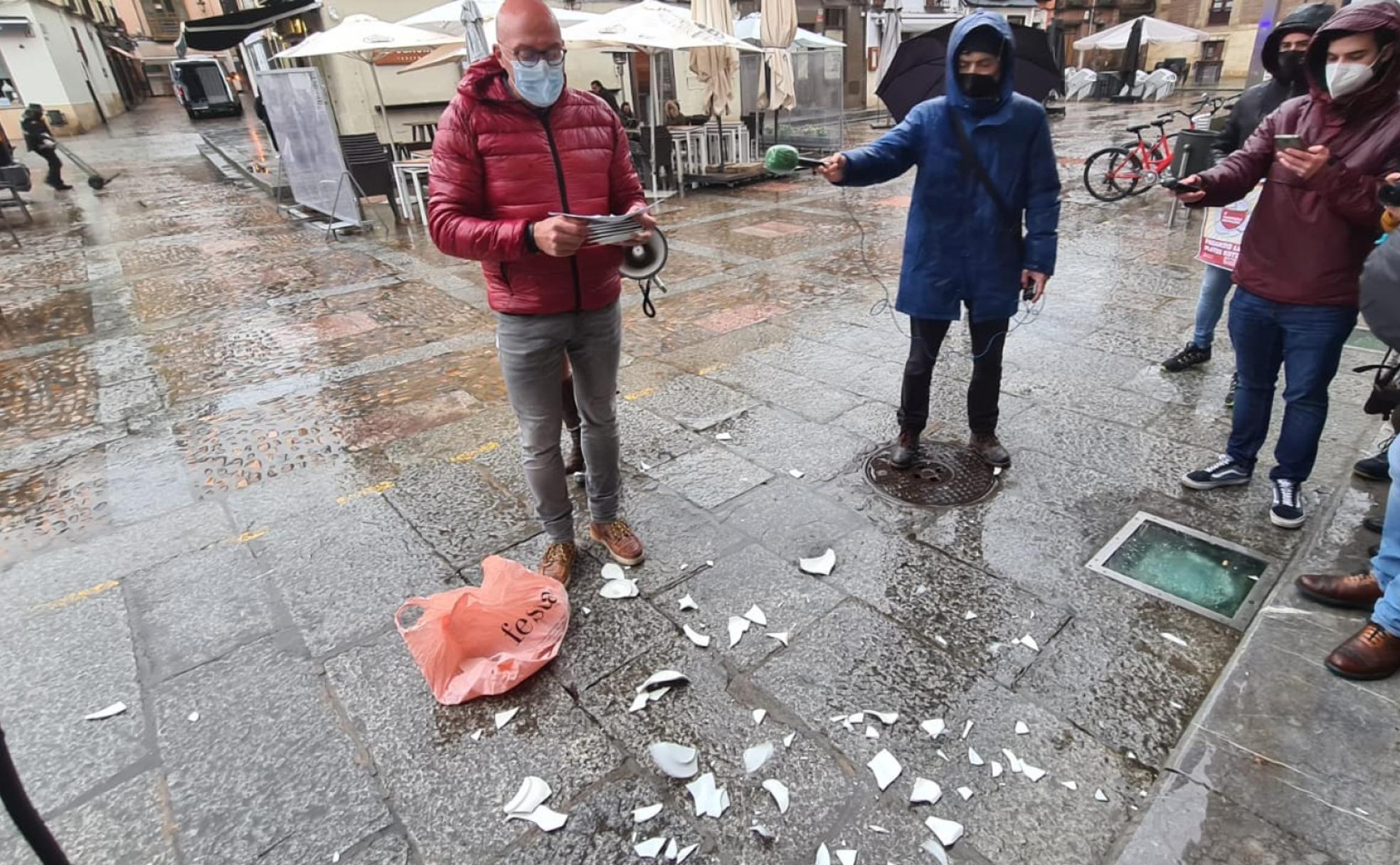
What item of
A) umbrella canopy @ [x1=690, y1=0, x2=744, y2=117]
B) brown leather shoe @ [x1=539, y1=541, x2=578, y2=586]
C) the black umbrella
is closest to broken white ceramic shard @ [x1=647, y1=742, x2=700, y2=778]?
brown leather shoe @ [x1=539, y1=541, x2=578, y2=586]

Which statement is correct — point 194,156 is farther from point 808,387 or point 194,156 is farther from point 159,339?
point 808,387

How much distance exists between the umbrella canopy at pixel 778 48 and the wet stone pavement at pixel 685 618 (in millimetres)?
8387

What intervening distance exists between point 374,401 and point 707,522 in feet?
8.59

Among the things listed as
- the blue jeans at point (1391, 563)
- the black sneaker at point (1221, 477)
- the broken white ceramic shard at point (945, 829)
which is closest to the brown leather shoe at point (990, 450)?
the black sneaker at point (1221, 477)

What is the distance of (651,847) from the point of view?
192cm

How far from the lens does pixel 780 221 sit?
9586mm

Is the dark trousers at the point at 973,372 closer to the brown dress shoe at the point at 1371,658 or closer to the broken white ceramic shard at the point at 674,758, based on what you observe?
the brown dress shoe at the point at 1371,658

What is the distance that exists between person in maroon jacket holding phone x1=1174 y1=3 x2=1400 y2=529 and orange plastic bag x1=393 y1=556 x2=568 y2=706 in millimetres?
2944

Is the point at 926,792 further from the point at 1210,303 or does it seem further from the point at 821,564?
the point at 1210,303

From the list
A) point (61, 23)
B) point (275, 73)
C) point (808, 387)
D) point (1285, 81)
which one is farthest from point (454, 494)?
point (61, 23)

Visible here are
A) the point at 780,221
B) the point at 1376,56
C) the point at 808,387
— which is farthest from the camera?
the point at 780,221

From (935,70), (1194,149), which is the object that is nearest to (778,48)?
(1194,149)

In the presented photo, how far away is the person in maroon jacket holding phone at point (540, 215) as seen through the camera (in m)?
2.30

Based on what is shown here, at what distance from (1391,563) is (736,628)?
2.07m
